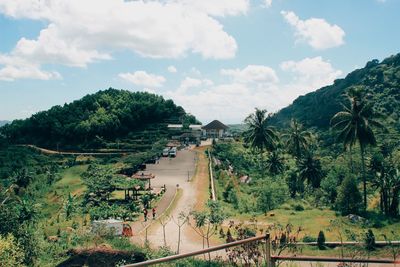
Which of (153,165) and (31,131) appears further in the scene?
(31,131)

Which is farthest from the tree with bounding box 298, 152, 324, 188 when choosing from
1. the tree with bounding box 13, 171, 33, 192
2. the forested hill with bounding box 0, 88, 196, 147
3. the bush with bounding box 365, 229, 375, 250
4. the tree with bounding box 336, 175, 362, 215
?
the forested hill with bounding box 0, 88, 196, 147

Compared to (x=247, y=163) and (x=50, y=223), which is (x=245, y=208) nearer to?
(x=50, y=223)

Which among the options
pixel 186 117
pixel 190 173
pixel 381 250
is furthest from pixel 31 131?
pixel 381 250

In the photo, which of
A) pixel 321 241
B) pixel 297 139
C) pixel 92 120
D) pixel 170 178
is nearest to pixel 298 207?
pixel 321 241

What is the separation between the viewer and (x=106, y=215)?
38.9 m

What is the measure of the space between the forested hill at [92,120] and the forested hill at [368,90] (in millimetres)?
33773

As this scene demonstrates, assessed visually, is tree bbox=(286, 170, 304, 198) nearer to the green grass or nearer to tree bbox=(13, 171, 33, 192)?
the green grass

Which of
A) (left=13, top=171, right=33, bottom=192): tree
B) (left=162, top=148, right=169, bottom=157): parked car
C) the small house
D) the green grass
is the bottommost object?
the green grass

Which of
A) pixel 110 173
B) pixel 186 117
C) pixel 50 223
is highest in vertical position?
pixel 186 117

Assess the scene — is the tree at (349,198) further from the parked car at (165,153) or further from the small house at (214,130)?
the small house at (214,130)

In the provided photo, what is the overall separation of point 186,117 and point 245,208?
70.1 meters

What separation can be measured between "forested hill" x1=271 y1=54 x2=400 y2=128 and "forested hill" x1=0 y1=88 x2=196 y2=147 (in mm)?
33773

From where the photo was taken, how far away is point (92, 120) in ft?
333

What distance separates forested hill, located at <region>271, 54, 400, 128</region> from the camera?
8562 cm
